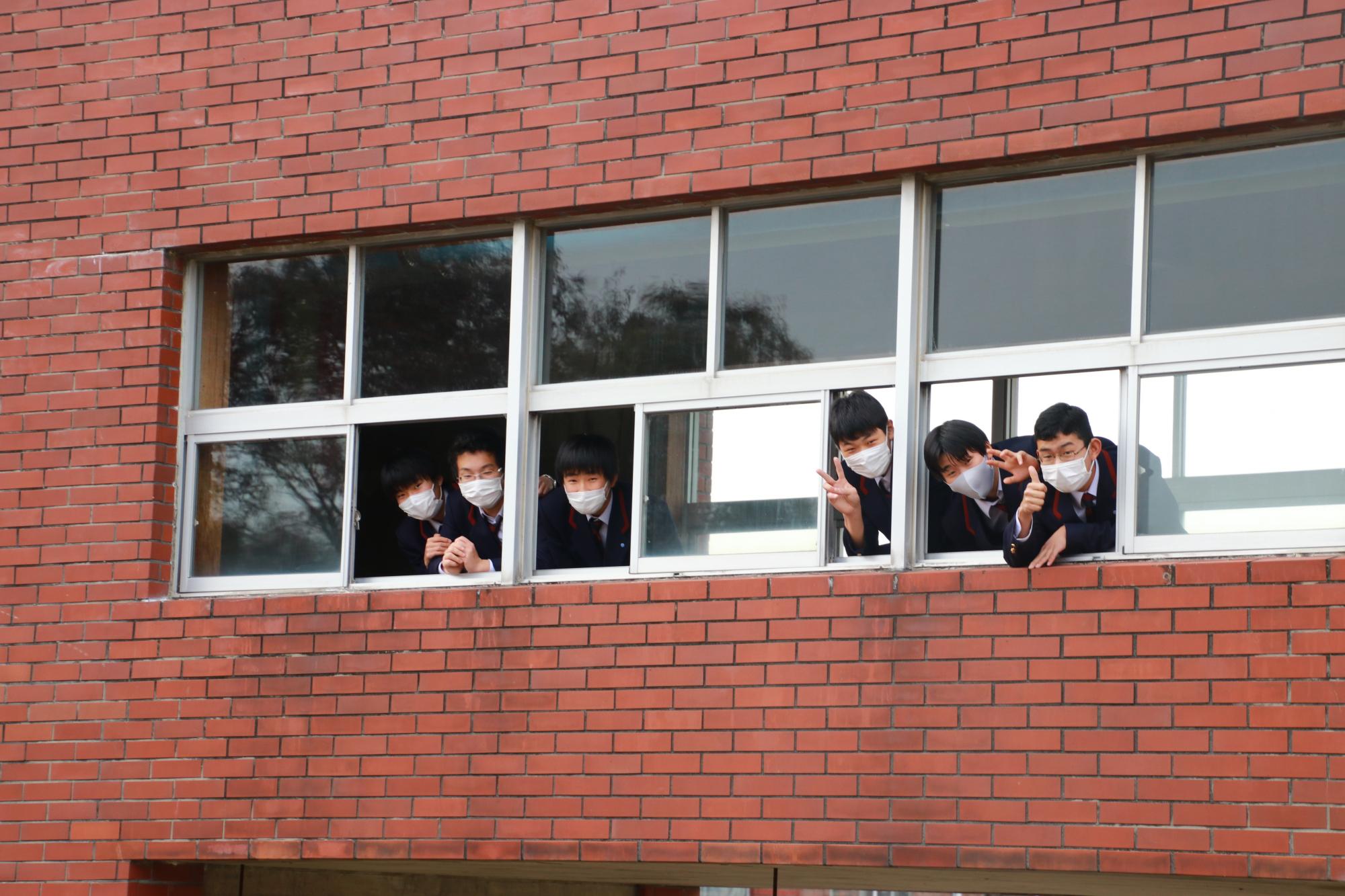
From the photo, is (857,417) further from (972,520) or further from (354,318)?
(354,318)

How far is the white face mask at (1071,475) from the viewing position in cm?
672

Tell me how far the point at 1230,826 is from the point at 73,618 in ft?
16.3

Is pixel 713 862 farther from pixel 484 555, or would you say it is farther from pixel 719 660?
pixel 484 555

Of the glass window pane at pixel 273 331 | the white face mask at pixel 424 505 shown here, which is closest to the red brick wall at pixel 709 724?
the white face mask at pixel 424 505

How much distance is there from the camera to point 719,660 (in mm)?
7141

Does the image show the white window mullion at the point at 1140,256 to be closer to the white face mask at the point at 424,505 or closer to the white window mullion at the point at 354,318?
the white face mask at the point at 424,505

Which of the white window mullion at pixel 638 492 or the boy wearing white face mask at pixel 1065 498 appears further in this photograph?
the white window mullion at pixel 638 492

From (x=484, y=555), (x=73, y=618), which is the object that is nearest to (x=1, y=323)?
(x=73, y=618)

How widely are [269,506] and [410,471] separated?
728 millimetres

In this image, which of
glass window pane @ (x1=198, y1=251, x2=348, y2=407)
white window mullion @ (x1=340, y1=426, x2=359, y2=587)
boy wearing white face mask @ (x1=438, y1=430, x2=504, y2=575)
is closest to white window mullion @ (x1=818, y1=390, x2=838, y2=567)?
boy wearing white face mask @ (x1=438, y1=430, x2=504, y2=575)

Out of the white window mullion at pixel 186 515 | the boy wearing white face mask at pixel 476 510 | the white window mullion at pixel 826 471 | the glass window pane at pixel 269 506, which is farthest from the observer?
the white window mullion at pixel 186 515

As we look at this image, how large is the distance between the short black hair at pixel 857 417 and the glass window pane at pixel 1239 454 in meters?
0.99

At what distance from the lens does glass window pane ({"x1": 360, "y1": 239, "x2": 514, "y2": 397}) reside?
26.3ft

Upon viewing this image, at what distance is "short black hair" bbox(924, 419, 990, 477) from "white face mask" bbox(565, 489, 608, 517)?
142cm
